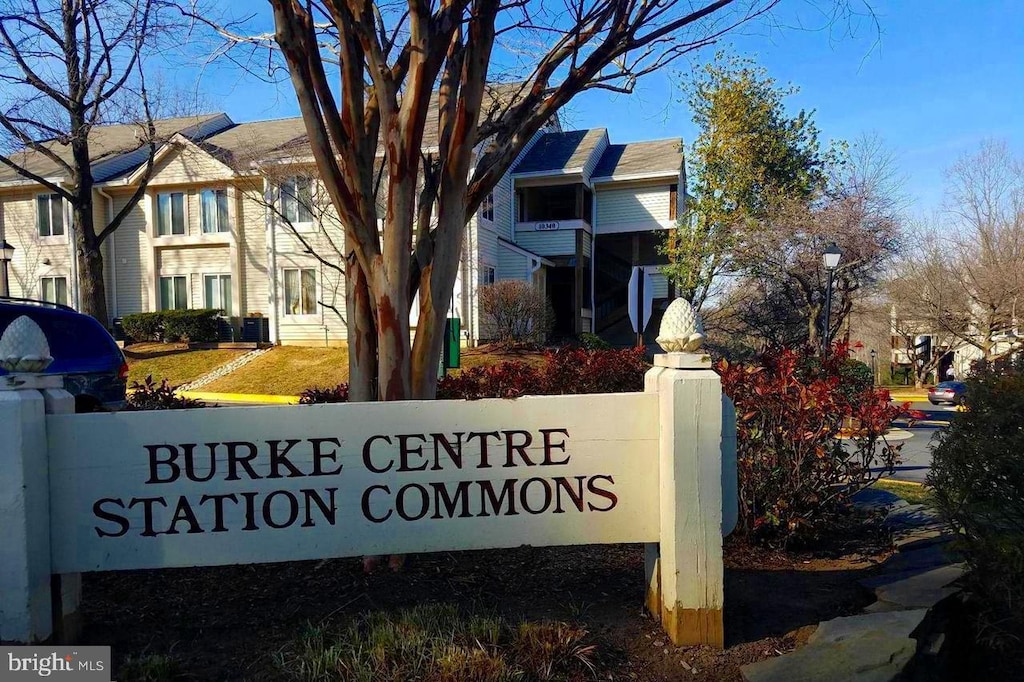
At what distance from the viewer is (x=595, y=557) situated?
404 cm

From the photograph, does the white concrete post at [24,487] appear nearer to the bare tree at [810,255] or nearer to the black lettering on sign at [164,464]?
the black lettering on sign at [164,464]

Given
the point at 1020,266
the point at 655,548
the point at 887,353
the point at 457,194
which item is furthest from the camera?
the point at 887,353

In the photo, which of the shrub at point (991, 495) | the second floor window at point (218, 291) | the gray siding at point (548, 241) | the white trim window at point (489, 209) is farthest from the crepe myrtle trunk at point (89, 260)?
the shrub at point (991, 495)

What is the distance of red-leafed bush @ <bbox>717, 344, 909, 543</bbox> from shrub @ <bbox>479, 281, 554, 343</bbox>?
14963mm

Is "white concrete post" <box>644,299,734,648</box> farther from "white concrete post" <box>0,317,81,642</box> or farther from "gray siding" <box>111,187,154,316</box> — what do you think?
"gray siding" <box>111,187,154,316</box>

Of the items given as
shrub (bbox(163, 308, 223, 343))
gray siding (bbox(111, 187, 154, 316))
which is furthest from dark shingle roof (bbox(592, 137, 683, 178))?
gray siding (bbox(111, 187, 154, 316))

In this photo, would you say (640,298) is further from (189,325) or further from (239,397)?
(189,325)

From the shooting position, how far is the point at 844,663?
253 cm

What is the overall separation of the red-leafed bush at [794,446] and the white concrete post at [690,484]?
131 cm

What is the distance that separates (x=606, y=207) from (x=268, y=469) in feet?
78.7

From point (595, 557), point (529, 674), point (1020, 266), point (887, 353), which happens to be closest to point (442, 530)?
point (529, 674)

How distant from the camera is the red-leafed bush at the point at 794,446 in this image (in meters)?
4.05

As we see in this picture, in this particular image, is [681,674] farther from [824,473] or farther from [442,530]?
[824,473]

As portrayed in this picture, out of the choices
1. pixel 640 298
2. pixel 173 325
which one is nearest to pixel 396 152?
pixel 640 298
